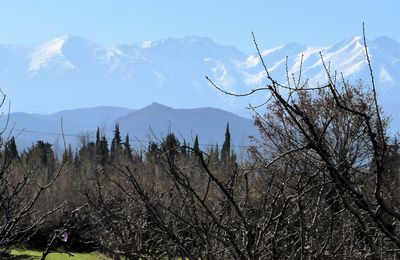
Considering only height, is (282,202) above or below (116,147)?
below

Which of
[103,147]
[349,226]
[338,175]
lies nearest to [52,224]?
[349,226]

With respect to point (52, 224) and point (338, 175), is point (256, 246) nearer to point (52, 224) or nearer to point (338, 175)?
point (338, 175)

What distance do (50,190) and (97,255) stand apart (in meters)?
8.15

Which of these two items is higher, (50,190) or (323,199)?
(50,190)

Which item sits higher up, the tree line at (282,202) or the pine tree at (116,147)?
the pine tree at (116,147)

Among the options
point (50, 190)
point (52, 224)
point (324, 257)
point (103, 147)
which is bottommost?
point (324, 257)

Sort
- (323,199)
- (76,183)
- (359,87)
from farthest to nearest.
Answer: (76,183)
(359,87)
(323,199)

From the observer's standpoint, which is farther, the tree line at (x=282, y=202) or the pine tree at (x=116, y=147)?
the pine tree at (x=116, y=147)

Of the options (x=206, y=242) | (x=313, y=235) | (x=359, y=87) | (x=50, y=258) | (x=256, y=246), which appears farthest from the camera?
(x=50, y=258)

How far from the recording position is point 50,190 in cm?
4544

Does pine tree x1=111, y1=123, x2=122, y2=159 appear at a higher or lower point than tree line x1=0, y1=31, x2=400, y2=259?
higher

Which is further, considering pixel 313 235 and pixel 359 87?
pixel 359 87

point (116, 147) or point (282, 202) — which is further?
point (116, 147)

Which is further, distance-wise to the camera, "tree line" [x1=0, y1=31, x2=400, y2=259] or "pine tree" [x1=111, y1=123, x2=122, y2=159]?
"pine tree" [x1=111, y1=123, x2=122, y2=159]
